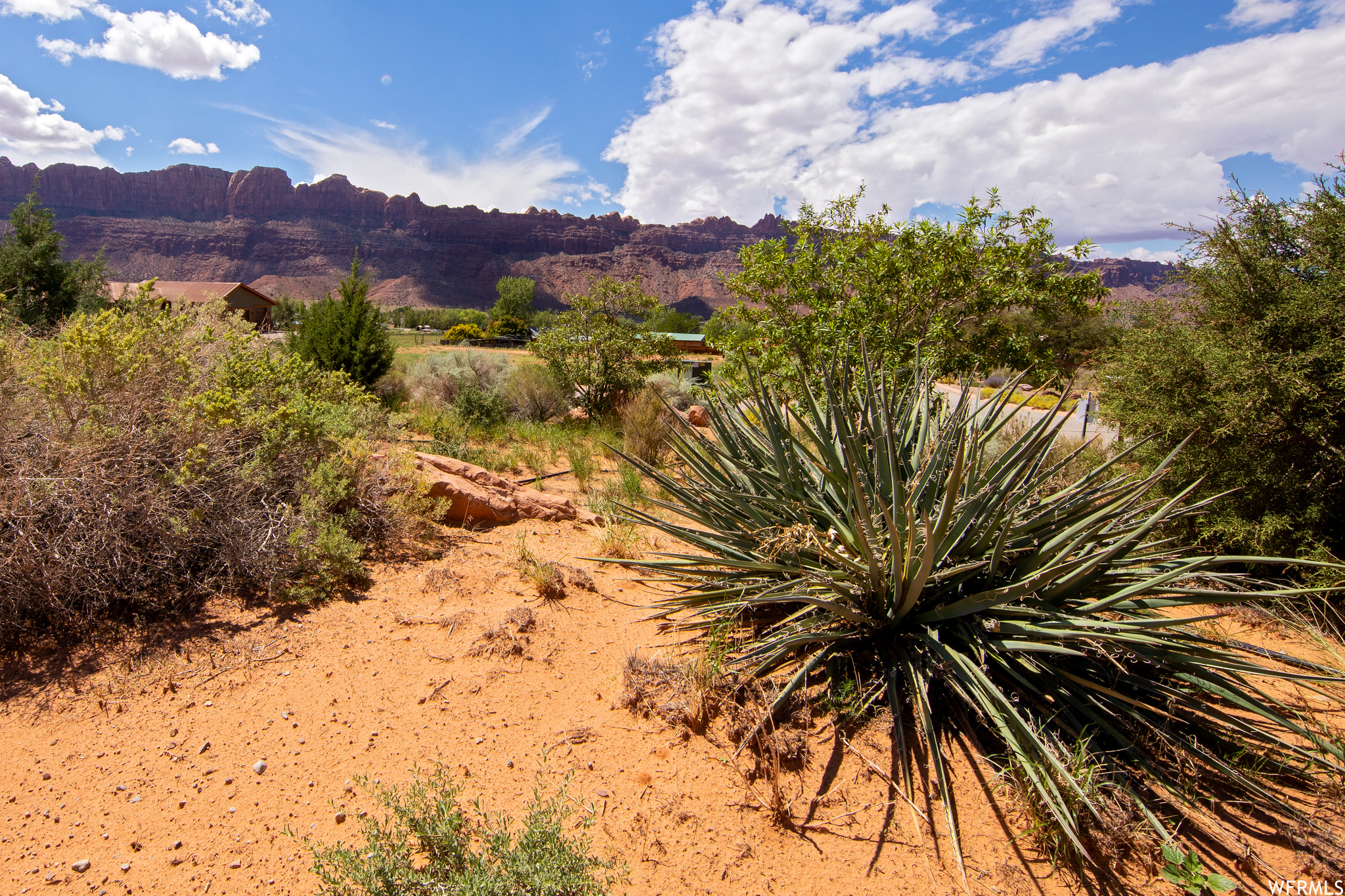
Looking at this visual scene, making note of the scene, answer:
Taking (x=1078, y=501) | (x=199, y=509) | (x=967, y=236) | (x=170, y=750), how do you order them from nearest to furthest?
(x=170, y=750)
(x=1078, y=501)
(x=199, y=509)
(x=967, y=236)

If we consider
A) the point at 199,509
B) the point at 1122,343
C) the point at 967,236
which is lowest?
the point at 199,509

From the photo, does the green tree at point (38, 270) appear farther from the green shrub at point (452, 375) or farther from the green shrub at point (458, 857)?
the green shrub at point (458, 857)

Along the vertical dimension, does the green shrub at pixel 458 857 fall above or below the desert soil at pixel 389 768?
above

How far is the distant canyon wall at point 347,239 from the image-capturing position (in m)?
90.0

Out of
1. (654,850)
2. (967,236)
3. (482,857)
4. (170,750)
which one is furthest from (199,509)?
(967,236)

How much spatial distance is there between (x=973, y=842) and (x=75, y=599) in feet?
15.4

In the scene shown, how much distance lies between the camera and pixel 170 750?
8.73 ft

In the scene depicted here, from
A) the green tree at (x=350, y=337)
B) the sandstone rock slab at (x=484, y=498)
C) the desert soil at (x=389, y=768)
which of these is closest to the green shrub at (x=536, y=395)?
the green tree at (x=350, y=337)

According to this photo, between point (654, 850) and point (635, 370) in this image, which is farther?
point (635, 370)

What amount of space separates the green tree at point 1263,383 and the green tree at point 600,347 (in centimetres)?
921

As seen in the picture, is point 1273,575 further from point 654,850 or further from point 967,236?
point 654,850

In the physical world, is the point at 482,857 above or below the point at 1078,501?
below

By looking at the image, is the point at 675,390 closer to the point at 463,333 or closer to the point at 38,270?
the point at 38,270

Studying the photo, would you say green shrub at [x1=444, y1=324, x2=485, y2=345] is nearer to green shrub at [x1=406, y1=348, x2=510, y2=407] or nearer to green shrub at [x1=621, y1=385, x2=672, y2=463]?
green shrub at [x1=406, y1=348, x2=510, y2=407]
